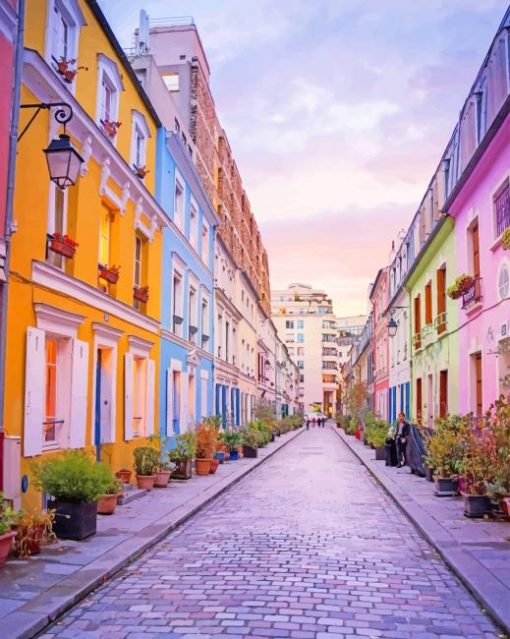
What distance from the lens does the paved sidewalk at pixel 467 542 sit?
6383 millimetres

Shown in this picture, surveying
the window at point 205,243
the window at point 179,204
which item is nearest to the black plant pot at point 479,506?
the window at point 179,204

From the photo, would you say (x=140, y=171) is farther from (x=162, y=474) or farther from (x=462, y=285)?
(x=462, y=285)

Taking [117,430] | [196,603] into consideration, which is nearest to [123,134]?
[117,430]

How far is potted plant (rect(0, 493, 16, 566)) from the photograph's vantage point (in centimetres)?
695

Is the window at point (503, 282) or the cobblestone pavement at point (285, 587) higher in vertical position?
the window at point (503, 282)

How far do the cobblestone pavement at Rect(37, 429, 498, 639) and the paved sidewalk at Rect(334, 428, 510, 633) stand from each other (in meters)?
0.15

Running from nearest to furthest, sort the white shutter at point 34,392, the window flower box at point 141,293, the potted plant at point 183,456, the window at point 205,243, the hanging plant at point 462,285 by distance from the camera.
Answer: the white shutter at point 34,392
the hanging plant at point 462,285
the window flower box at point 141,293
the potted plant at point 183,456
the window at point 205,243

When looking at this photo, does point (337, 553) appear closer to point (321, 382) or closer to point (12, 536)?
point (12, 536)

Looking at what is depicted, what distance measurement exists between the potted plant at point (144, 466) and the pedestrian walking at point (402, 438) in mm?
7943

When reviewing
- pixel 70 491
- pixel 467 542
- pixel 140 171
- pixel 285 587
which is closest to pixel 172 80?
pixel 140 171

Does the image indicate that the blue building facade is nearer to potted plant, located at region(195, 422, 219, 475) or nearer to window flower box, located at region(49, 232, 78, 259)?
potted plant, located at region(195, 422, 219, 475)

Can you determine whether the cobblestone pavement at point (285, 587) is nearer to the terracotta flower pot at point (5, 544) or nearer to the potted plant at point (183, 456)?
the terracotta flower pot at point (5, 544)

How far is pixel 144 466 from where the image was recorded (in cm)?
1421

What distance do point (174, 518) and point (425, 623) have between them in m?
5.66
